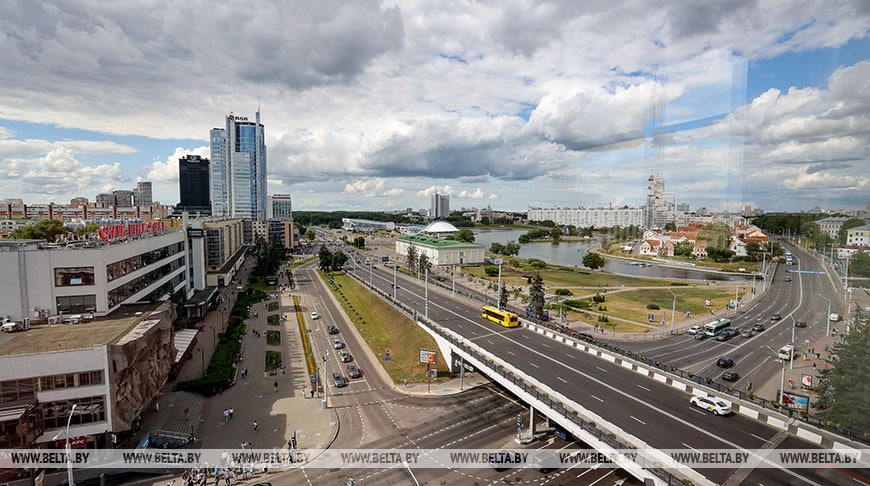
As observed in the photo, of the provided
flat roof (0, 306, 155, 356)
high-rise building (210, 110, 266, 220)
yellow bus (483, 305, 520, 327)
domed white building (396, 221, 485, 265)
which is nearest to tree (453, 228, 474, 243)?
domed white building (396, 221, 485, 265)

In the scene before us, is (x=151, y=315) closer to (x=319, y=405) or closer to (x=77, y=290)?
(x=77, y=290)

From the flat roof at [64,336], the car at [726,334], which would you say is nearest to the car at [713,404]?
the car at [726,334]

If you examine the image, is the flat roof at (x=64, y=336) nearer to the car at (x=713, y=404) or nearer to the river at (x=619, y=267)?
the car at (x=713, y=404)

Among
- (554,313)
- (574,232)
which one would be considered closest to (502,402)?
(554,313)

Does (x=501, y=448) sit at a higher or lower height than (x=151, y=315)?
lower

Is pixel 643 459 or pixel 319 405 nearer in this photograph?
pixel 643 459

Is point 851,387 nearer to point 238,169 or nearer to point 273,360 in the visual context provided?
point 273,360

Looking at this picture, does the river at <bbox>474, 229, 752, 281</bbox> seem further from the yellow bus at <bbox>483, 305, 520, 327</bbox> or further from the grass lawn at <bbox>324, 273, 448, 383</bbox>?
the yellow bus at <bbox>483, 305, 520, 327</bbox>
